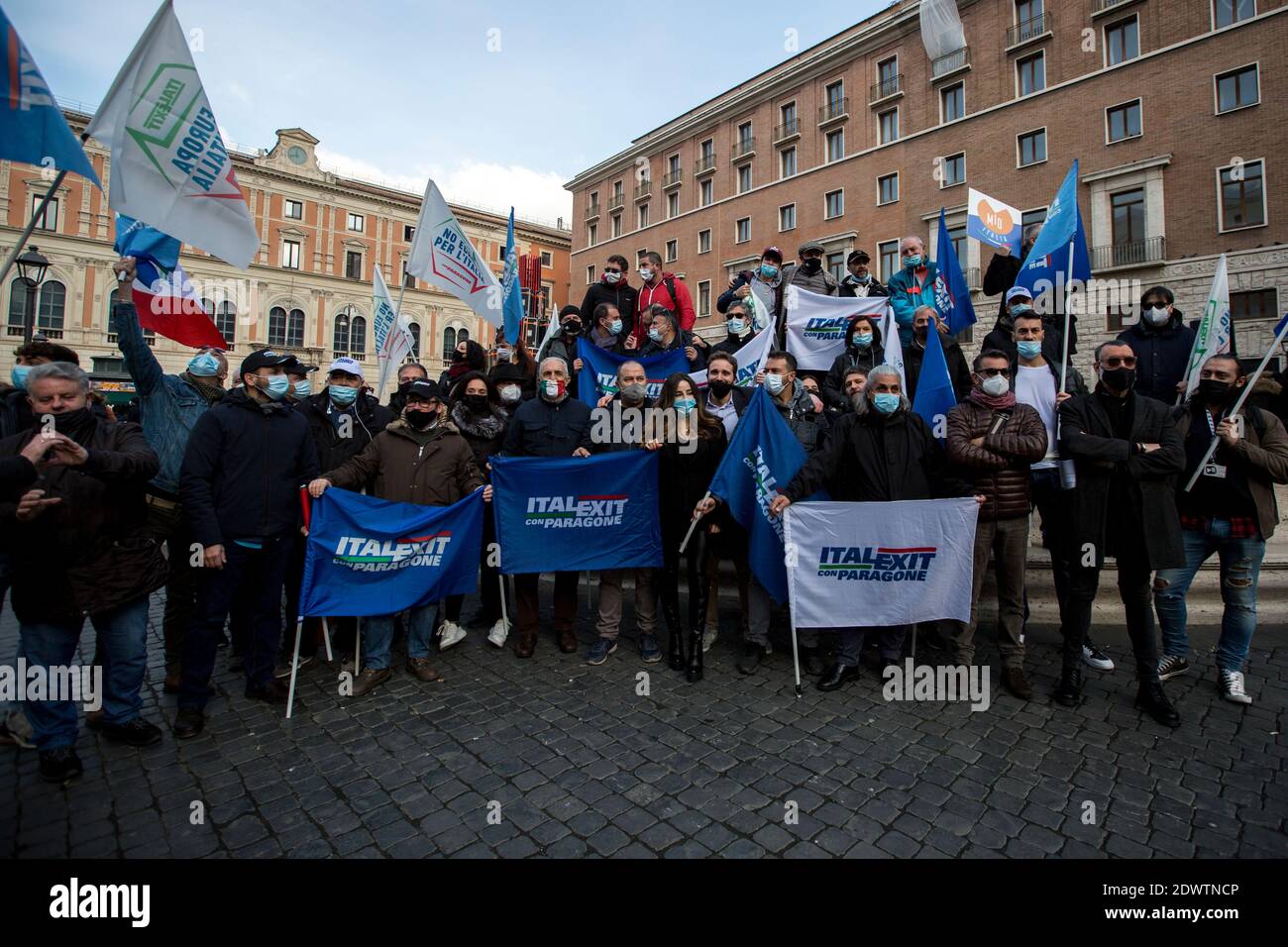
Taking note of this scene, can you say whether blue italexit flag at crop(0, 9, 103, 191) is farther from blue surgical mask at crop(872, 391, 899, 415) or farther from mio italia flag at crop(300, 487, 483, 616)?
blue surgical mask at crop(872, 391, 899, 415)

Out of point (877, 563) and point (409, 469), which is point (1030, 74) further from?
point (409, 469)

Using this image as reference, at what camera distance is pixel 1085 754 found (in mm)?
3629

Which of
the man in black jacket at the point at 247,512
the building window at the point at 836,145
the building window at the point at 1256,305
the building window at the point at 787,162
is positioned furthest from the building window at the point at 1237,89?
the man in black jacket at the point at 247,512

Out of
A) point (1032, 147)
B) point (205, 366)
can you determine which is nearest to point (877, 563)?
point (205, 366)

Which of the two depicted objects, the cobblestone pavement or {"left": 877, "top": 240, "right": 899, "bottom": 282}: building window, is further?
{"left": 877, "top": 240, "right": 899, "bottom": 282}: building window

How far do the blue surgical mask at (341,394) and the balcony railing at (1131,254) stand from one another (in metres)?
32.4

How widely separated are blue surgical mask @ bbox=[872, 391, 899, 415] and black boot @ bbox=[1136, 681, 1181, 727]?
254cm

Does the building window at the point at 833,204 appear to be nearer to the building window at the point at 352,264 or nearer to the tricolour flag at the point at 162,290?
the tricolour flag at the point at 162,290

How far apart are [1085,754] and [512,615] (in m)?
4.83

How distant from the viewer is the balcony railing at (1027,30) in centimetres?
2958

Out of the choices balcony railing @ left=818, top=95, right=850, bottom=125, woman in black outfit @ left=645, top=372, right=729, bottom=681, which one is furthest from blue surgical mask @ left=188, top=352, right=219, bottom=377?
balcony railing @ left=818, top=95, right=850, bottom=125

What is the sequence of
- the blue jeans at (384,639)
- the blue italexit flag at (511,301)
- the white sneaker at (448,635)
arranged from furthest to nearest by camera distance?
1. the blue italexit flag at (511,301)
2. the white sneaker at (448,635)
3. the blue jeans at (384,639)

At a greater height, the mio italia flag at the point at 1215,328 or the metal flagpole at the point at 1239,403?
the mio italia flag at the point at 1215,328

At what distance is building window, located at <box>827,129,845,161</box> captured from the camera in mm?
37531
